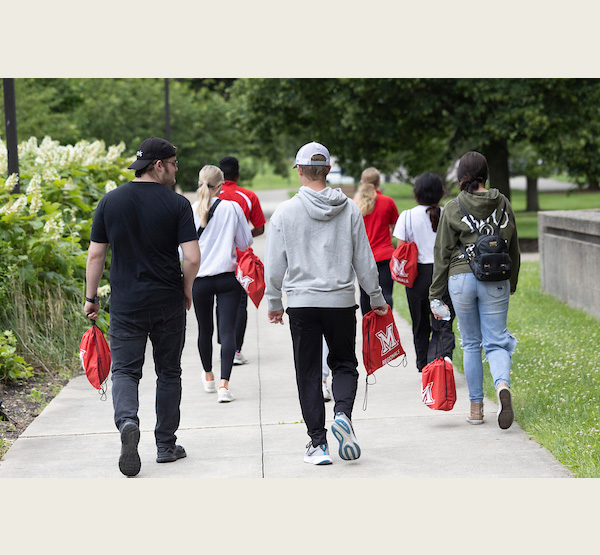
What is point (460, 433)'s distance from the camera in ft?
20.7

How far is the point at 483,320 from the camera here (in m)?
6.34

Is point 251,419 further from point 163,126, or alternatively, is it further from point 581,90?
point 163,126

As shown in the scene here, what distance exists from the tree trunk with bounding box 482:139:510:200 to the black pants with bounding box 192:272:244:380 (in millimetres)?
18036

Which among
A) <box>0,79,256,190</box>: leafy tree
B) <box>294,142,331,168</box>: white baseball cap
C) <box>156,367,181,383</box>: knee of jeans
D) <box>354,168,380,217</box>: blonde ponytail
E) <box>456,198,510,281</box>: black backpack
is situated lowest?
<box>156,367,181,383</box>: knee of jeans

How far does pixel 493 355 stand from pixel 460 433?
23.7 inches

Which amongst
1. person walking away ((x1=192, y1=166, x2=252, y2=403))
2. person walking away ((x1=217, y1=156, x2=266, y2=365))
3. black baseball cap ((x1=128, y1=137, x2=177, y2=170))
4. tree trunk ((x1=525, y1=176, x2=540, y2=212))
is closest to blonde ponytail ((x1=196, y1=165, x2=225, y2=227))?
person walking away ((x1=192, y1=166, x2=252, y2=403))

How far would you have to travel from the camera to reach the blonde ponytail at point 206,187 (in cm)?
750

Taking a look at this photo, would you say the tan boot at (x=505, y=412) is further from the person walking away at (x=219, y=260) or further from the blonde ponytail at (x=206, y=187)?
the blonde ponytail at (x=206, y=187)

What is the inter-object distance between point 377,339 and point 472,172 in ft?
4.38

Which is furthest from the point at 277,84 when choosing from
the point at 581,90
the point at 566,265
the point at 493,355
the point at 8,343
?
the point at 493,355

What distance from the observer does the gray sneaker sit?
562cm

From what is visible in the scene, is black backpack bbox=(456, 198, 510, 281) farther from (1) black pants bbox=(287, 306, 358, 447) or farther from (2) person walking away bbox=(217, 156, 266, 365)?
(2) person walking away bbox=(217, 156, 266, 365)

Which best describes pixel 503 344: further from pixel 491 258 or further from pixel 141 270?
pixel 141 270

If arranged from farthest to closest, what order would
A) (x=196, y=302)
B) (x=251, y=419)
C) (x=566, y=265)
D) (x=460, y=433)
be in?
(x=566, y=265)
(x=196, y=302)
(x=251, y=419)
(x=460, y=433)
